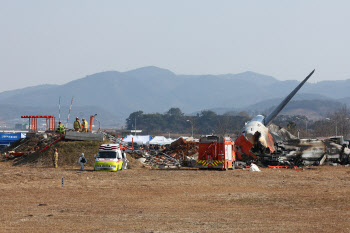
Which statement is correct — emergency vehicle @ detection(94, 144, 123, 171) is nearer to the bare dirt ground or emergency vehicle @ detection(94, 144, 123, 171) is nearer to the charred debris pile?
the bare dirt ground

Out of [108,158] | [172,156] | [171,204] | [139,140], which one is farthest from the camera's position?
[139,140]

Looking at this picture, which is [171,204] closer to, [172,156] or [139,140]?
[172,156]

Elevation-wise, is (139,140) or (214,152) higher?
(214,152)

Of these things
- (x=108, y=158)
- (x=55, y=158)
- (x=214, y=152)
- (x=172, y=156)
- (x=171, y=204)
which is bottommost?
(x=172, y=156)

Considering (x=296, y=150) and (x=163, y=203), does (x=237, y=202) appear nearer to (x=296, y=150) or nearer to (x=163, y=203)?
(x=163, y=203)

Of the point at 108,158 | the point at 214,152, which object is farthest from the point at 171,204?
the point at 214,152

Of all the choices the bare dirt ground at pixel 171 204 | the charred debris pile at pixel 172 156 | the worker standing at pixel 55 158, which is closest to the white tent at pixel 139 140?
the charred debris pile at pixel 172 156

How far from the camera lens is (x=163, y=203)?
25188 mm

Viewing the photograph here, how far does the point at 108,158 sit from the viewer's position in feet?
145

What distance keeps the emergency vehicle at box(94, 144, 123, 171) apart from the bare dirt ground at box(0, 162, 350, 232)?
4.18m

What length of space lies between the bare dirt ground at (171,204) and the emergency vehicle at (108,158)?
4.18 m

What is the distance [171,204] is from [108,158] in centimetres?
2019

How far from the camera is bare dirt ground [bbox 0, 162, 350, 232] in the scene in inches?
740

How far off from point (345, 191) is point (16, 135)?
242ft
